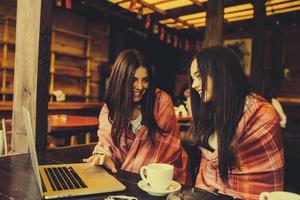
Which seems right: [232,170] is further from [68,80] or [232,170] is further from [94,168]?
[68,80]

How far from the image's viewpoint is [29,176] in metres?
1.65

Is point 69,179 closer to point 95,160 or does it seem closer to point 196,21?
point 95,160

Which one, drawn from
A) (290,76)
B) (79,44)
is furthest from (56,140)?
(290,76)

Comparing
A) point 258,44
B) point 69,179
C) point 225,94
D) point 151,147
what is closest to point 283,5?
point 258,44

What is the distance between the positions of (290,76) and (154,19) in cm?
466

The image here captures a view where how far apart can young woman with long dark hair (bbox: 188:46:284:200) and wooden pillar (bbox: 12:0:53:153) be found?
1.18m

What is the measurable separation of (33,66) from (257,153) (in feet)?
5.61

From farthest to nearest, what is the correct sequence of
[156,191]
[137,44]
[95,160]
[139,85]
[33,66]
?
[137,44] → [139,85] → [33,66] → [95,160] → [156,191]

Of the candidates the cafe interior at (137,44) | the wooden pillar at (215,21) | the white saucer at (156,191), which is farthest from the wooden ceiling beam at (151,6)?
the white saucer at (156,191)

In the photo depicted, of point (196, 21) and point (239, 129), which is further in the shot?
point (196, 21)

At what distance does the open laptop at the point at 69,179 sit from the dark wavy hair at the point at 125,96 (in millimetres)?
708

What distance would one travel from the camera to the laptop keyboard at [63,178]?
1474mm

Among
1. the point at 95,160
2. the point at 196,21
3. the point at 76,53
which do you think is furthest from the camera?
the point at 196,21

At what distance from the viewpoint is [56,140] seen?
504 cm
